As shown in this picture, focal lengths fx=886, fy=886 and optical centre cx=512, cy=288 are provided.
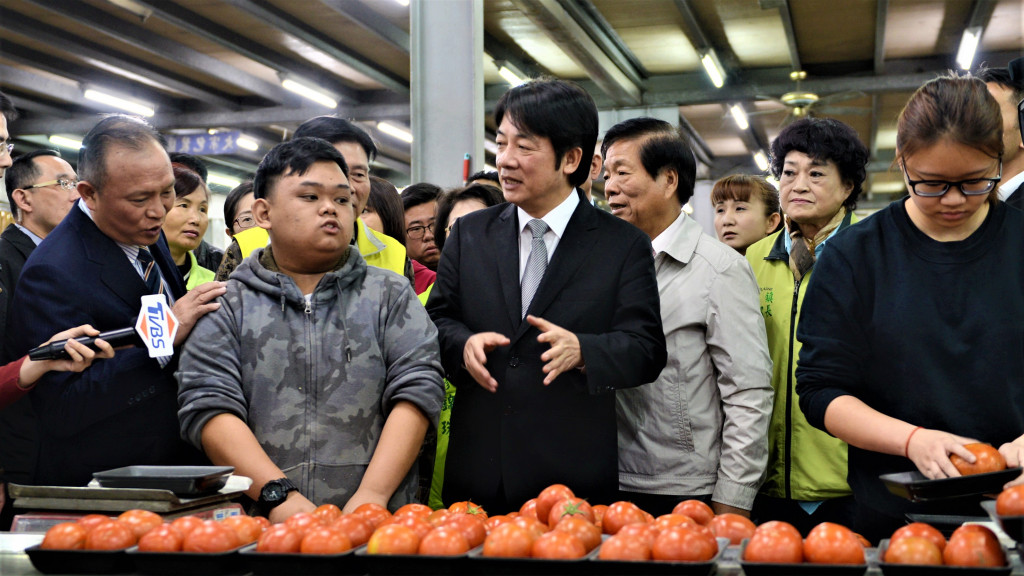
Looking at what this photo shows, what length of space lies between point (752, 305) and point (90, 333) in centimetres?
169

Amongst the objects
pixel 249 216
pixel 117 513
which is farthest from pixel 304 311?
pixel 249 216

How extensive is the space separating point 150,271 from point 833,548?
184cm

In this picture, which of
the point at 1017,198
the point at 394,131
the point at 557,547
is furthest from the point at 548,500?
the point at 394,131

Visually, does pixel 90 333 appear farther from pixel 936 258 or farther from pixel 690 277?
pixel 936 258

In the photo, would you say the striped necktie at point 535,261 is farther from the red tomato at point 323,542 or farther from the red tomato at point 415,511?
the red tomato at point 323,542

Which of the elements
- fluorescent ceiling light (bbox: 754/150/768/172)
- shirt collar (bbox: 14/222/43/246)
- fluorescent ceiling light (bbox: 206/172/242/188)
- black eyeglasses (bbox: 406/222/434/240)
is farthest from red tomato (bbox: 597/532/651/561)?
fluorescent ceiling light (bbox: 206/172/242/188)

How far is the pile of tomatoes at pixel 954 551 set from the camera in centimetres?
132

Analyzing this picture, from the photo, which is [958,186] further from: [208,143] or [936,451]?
[208,143]

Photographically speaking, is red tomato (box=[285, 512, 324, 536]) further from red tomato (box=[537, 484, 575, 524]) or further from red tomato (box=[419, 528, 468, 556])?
red tomato (box=[537, 484, 575, 524])

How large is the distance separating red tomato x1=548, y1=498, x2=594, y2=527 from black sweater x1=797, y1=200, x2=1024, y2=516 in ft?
1.79

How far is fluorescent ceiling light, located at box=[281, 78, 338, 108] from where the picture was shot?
11.6m

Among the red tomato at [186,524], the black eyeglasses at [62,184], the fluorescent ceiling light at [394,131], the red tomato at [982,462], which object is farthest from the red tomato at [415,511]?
the fluorescent ceiling light at [394,131]

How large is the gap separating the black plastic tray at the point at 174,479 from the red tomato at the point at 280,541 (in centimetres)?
28

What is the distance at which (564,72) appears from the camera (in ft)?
38.6
